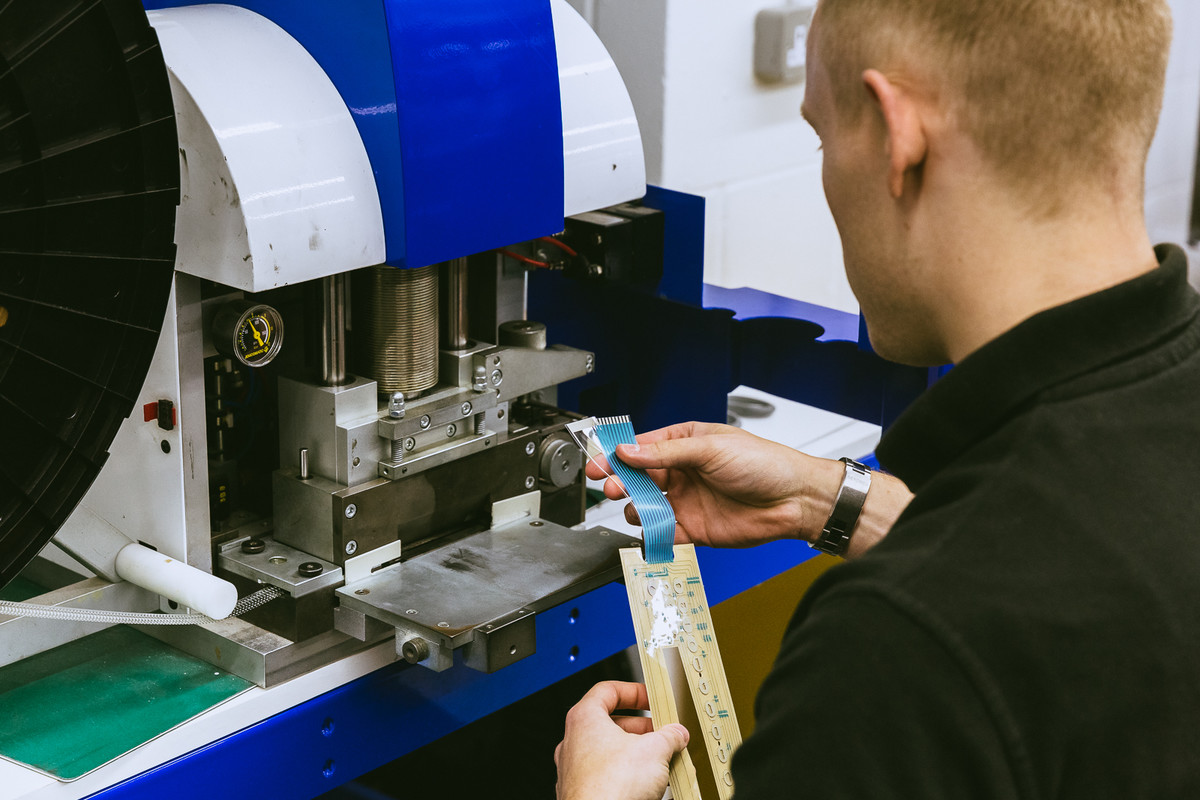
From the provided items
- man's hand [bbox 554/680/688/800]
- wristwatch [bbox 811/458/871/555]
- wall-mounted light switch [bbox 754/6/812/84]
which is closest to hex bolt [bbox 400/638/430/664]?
man's hand [bbox 554/680/688/800]

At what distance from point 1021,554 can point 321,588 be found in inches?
27.0

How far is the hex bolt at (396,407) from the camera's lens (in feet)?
3.89

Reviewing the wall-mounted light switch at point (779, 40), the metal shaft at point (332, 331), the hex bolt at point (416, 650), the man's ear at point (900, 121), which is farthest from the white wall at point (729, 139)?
the man's ear at point (900, 121)

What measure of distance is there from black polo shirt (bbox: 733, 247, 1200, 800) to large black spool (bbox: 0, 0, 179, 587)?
582 millimetres


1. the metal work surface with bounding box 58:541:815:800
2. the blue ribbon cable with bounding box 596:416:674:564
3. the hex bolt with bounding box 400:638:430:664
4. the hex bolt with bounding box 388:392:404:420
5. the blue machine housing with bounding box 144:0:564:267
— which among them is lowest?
the metal work surface with bounding box 58:541:815:800

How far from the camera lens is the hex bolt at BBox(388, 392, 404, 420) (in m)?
1.19

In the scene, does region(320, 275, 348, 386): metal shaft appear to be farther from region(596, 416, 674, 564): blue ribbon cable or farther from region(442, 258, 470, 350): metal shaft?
region(596, 416, 674, 564): blue ribbon cable

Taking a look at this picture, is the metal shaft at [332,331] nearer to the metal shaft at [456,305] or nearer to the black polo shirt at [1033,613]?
the metal shaft at [456,305]

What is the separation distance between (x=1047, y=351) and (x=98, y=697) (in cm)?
81

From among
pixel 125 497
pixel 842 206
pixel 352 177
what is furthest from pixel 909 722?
pixel 125 497

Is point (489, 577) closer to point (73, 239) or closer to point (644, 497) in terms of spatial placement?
point (644, 497)

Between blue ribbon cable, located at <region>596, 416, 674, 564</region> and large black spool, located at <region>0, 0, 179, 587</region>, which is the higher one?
large black spool, located at <region>0, 0, 179, 587</region>

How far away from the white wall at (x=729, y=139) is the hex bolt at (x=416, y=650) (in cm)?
120

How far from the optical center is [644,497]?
48.8 inches
